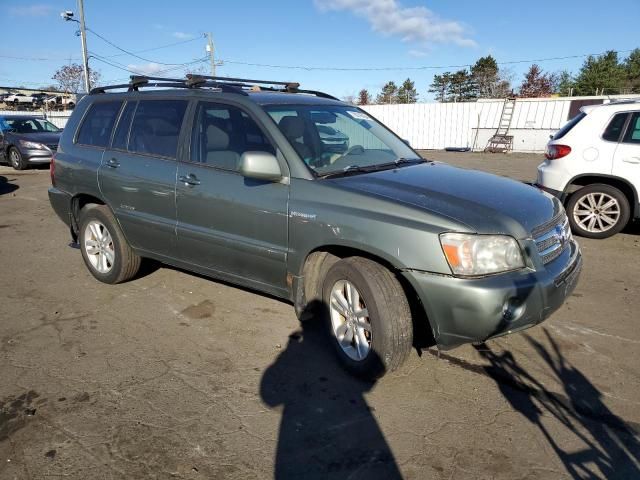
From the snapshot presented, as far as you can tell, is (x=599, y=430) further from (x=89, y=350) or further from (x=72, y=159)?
(x=72, y=159)

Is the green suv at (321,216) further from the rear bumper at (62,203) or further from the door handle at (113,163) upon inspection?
the rear bumper at (62,203)

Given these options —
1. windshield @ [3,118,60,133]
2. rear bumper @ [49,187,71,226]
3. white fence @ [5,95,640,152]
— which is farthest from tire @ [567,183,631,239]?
white fence @ [5,95,640,152]

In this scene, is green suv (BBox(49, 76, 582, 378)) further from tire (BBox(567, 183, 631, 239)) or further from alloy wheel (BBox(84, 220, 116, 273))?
tire (BBox(567, 183, 631, 239))

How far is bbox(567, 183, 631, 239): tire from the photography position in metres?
6.28

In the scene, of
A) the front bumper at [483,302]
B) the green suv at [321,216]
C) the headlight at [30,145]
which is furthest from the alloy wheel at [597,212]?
the headlight at [30,145]

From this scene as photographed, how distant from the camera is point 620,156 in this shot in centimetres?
617

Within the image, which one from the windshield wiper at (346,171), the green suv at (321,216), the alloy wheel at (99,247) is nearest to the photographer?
the green suv at (321,216)

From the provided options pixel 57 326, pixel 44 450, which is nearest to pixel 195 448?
pixel 44 450

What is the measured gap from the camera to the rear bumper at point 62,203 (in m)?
5.18

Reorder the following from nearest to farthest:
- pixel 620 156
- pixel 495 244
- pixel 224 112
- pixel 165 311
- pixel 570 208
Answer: pixel 495 244
pixel 224 112
pixel 165 311
pixel 620 156
pixel 570 208

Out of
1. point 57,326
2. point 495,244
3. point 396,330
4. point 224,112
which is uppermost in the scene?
point 224,112

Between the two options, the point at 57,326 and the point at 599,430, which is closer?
the point at 599,430

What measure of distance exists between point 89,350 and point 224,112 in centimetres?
208

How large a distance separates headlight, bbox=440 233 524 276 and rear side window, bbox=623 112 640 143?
14.8 feet
